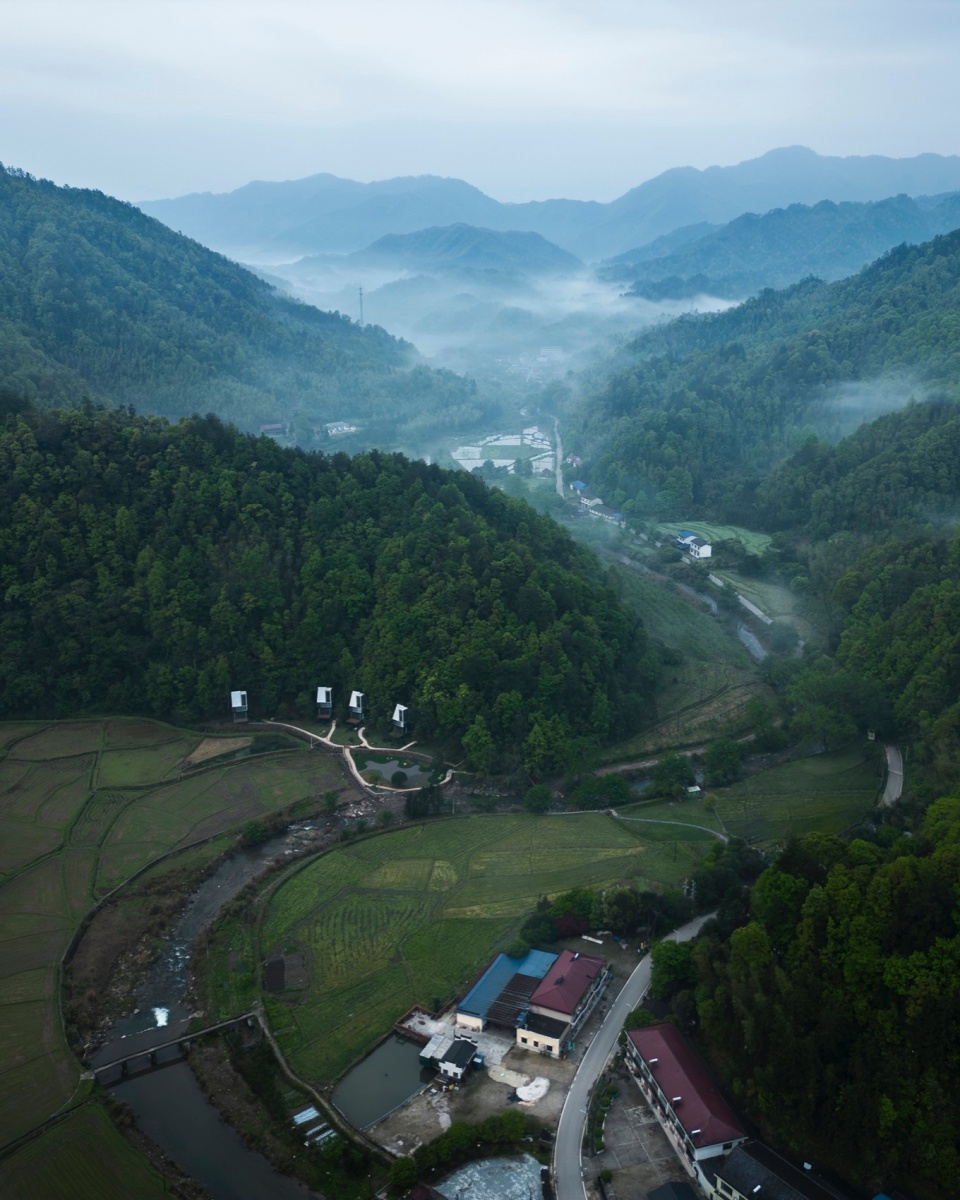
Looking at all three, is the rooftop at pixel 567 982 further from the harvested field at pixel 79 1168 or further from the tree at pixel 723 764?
the tree at pixel 723 764

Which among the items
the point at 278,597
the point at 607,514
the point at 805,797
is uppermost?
the point at 607,514

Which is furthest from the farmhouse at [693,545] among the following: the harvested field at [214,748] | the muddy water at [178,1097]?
the muddy water at [178,1097]

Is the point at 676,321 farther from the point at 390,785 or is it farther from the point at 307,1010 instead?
the point at 307,1010

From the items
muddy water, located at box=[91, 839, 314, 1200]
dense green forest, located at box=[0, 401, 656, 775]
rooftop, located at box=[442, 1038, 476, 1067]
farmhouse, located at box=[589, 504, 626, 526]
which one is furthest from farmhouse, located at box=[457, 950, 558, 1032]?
farmhouse, located at box=[589, 504, 626, 526]

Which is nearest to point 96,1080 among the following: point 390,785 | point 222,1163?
point 222,1163

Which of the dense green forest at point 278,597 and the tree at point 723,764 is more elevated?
the dense green forest at point 278,597

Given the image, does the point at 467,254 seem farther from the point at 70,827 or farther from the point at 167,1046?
the point at 167,1046

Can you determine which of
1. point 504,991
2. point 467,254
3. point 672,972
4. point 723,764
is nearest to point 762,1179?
point 672,972
